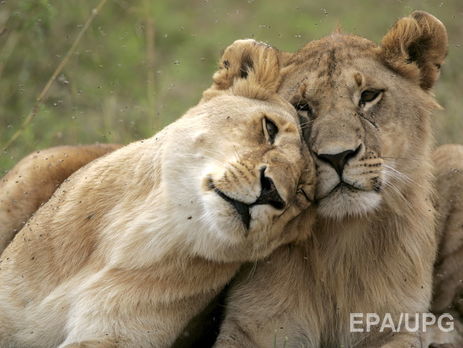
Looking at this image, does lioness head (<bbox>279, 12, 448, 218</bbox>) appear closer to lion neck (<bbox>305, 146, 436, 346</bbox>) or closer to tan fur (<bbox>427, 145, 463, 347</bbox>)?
lion neck (<bbox>305, 146, 436, 346</bbox>)

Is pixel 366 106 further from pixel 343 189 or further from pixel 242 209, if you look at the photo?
pixel 242 209

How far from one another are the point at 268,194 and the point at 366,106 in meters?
1.04

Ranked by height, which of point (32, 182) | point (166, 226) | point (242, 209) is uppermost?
point (242, 209)

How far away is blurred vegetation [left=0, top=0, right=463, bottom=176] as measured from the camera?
28.9 feet

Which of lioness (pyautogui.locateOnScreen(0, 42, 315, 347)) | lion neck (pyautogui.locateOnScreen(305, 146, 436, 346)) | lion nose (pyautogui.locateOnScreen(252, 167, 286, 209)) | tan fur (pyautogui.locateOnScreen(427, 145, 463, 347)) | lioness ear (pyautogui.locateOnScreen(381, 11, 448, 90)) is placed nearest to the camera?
lion nose (pyautogui.locateOnScreen(252, 167, 286, 209))

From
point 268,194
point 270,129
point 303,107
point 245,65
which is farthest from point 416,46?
point 268,194

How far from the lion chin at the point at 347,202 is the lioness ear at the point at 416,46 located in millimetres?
901

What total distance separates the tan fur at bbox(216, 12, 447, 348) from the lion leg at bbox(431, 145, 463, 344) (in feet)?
1.55

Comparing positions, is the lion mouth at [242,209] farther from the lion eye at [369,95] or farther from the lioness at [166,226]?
the lion eye at [369,95]

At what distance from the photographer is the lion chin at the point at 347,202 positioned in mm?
4531

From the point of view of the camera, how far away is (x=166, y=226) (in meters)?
4.59

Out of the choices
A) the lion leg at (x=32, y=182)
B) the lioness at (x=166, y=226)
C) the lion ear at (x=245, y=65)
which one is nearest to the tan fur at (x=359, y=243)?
the lion ear at (x=245, y=65)

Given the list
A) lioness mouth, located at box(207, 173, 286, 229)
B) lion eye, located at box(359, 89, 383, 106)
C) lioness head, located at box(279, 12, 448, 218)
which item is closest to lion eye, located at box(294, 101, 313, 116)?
lioness head, located at box(279, 12, 448, 218)

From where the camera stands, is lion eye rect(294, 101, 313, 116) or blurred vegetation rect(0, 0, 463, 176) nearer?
lion eye rect(294, 101, 313, 116)
